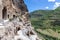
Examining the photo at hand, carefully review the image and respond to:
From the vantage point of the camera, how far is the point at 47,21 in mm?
54031

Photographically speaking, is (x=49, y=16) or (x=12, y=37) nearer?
(x=12, y=37)

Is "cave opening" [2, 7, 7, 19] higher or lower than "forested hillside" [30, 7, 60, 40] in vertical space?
higher

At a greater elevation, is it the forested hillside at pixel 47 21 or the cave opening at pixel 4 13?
the cave opening at pixel 4 13

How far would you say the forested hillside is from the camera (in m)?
44.7

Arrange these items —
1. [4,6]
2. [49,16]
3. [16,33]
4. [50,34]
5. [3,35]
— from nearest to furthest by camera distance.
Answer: [3,35]
[16,33]
[4,6]
[50,34]
[49,16]

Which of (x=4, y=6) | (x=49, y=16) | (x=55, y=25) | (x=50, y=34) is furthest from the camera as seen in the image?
(x=49, y=16)

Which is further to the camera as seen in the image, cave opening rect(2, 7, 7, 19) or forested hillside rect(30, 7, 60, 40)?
forested hillside rect(30, 7, 60, 40)

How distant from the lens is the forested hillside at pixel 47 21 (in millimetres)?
44694

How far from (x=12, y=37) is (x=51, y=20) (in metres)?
44.9

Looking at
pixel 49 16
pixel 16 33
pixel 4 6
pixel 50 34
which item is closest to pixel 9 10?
pixel 4 6

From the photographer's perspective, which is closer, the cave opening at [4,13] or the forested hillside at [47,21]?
the cave opening at [4,13]

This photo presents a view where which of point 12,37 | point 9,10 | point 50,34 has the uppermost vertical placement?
point 9,10

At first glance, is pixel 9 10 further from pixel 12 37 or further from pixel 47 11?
pixel 47 11

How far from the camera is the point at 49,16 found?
58188 mm
